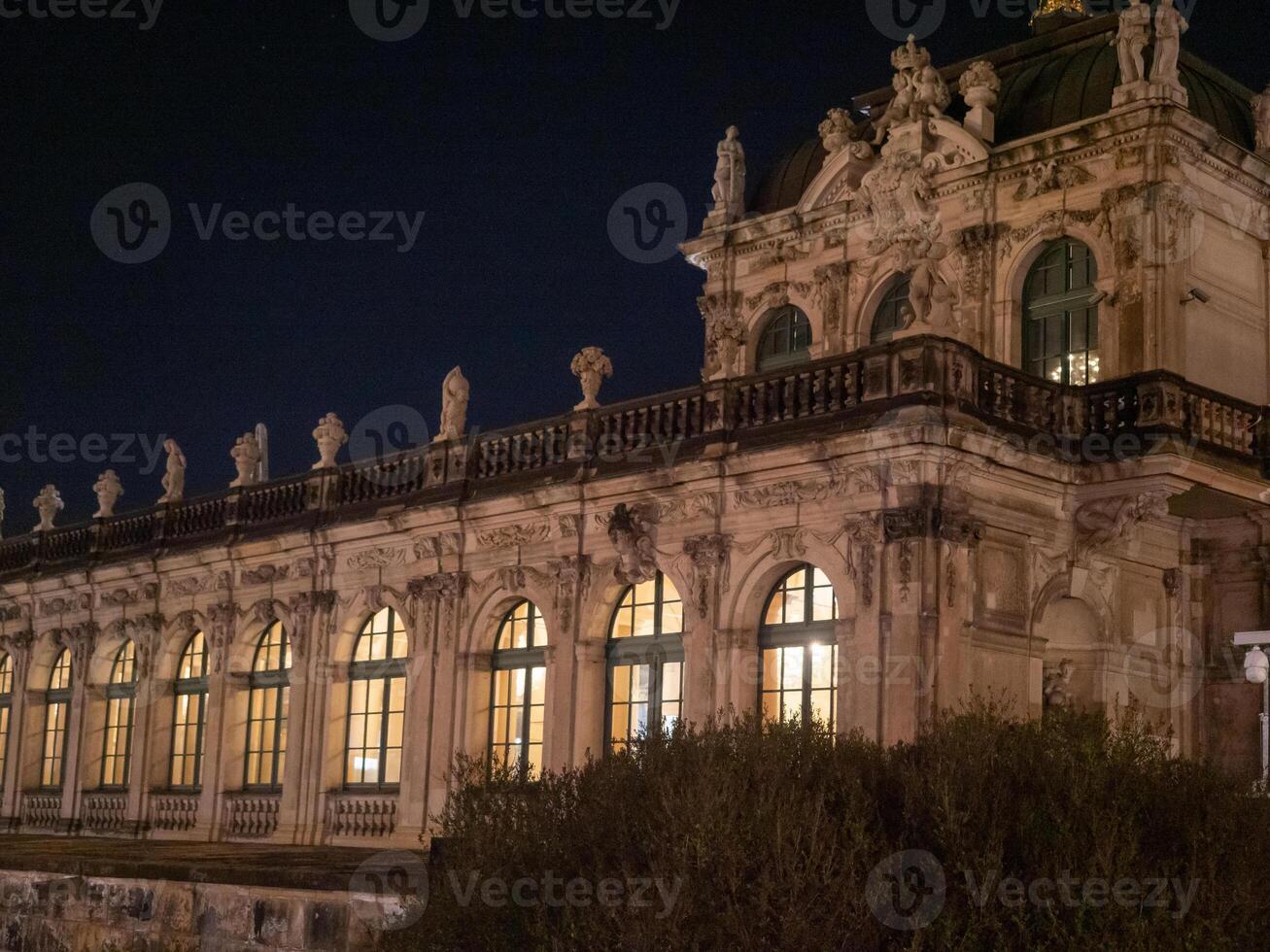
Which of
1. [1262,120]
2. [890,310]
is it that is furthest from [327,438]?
[1262,120]

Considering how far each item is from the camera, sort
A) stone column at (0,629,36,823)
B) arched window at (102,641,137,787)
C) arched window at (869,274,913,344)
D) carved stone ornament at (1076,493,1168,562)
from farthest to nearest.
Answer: stone column at (0,629,36,823) → arched window at (102,641,137,787) → arched window at (869,274,913,344) → carved stone ornament at (1076,493,1168,562)

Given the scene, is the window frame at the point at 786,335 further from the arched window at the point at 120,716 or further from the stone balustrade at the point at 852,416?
the arched window at the point at 120,716

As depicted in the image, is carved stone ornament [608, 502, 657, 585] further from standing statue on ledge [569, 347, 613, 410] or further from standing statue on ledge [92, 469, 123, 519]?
standing statue on ledge [92, 469, 123, 519]

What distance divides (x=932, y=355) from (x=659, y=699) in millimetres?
5626

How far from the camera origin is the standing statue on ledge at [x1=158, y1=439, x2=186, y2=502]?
2959 cm

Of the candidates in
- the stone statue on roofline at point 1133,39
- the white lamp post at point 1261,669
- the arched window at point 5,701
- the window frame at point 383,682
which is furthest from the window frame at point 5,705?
the white lamp post at point 1261,669

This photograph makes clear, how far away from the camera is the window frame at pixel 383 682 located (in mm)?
24875

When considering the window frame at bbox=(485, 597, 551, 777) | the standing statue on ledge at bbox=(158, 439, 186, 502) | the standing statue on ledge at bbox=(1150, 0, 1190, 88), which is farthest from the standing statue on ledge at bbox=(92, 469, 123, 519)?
the standing statue on ledge at bbox=(1150, 0, 1190, 88)

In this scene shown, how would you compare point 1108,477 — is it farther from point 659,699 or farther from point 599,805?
point 599,805

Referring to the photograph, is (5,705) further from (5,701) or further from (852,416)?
(852,416)

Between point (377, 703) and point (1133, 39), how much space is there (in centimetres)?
1322

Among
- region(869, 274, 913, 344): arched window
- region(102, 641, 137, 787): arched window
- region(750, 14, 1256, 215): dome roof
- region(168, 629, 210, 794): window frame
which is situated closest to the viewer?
region(750, 14, 1256, 215): dome roof

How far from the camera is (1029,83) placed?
23906mm

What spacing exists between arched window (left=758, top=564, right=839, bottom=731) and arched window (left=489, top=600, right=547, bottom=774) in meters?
3.63
